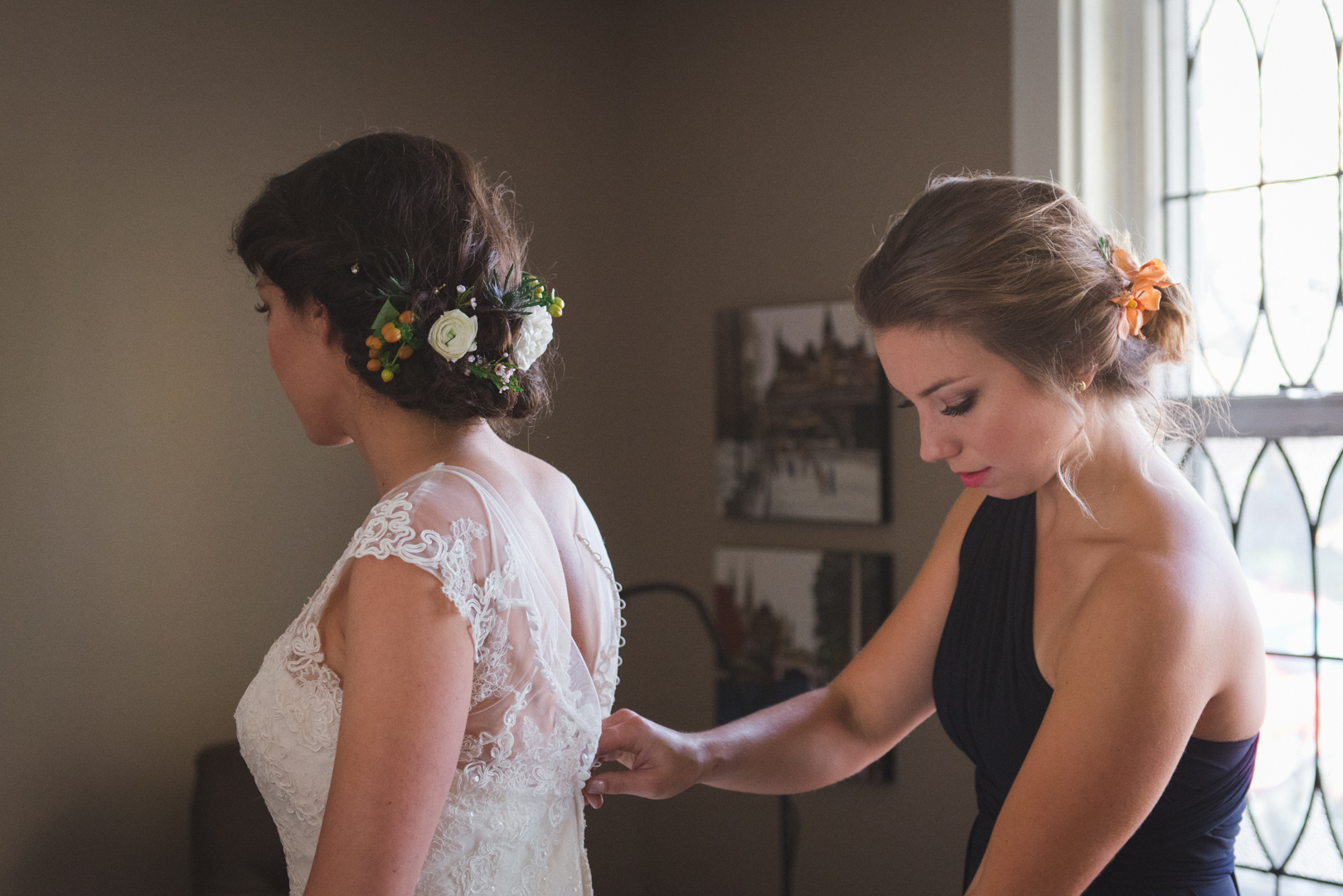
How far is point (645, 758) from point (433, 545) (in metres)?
0.52

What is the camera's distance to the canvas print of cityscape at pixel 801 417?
266 cm

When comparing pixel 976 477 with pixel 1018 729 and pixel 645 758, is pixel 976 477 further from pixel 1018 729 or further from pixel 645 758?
pixel 645 758

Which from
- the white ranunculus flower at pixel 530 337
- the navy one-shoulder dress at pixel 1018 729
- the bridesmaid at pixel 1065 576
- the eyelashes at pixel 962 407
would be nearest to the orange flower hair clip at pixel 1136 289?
the bridesmaid at pixel 1065 576

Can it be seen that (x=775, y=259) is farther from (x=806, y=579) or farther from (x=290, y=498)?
(x=290, y=498)

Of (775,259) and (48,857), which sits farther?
(775,259)

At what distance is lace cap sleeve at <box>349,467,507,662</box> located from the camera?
40.7 inches

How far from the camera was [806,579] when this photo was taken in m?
2.78

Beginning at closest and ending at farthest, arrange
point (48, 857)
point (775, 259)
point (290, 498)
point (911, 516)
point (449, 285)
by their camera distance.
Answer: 1. point (449, 285)
2. point (48, 857)
3. point (290, 498)
4. point (911, 516)
5. point (775, 259)

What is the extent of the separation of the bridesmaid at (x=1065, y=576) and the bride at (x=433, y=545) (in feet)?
0.53

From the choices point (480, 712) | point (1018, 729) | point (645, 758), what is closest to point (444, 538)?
point (480, 712)

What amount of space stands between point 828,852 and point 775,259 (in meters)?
1.58

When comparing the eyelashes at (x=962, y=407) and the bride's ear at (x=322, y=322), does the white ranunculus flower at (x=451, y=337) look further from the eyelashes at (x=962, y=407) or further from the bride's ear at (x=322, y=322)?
the eyelashes at (x=962, y=407)

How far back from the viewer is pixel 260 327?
7.81 ft

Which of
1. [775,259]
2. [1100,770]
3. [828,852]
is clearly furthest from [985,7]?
[828,852]
